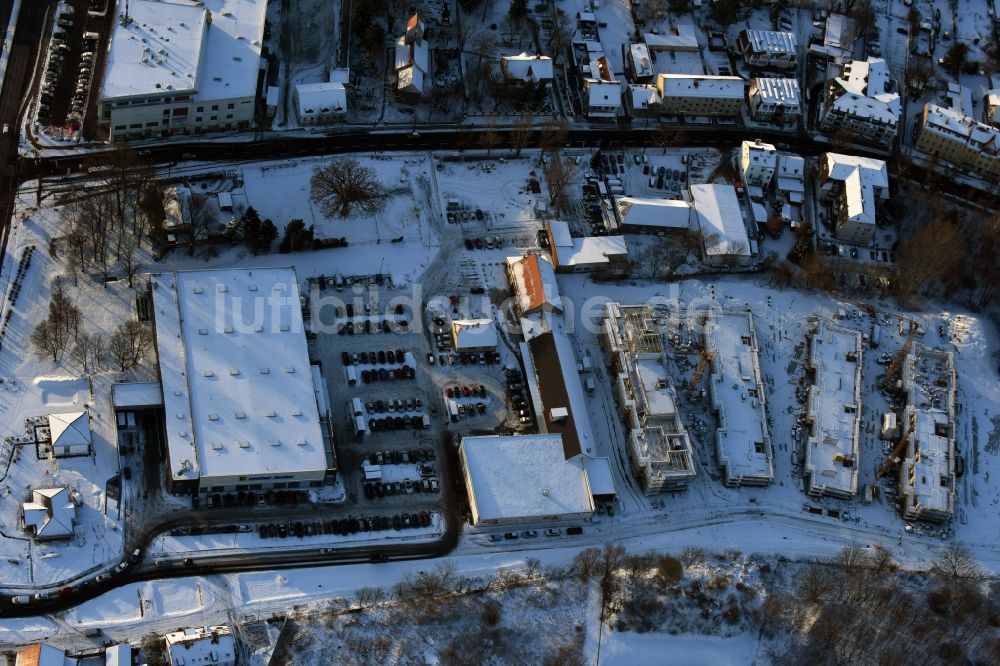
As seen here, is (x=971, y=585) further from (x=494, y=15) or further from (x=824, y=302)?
(x=494, y=15)

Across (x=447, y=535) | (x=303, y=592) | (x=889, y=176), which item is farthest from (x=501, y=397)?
(x=889, y=176)

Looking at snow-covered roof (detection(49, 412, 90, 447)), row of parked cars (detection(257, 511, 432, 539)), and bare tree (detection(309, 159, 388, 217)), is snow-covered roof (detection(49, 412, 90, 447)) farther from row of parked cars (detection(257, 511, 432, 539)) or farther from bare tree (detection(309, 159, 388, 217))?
bare tree (detection(309, 159, 388, 217))

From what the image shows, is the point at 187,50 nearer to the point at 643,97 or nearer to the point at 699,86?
the point at 643,97

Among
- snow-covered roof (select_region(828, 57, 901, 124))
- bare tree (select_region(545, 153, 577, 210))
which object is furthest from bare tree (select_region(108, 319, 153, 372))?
snow-covered roof (select_region(828, 57, 901, 124))

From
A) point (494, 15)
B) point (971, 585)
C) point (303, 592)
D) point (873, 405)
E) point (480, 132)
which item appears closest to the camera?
point (303, 592)

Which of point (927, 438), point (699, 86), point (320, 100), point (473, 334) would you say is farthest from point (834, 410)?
point (320, 100)
